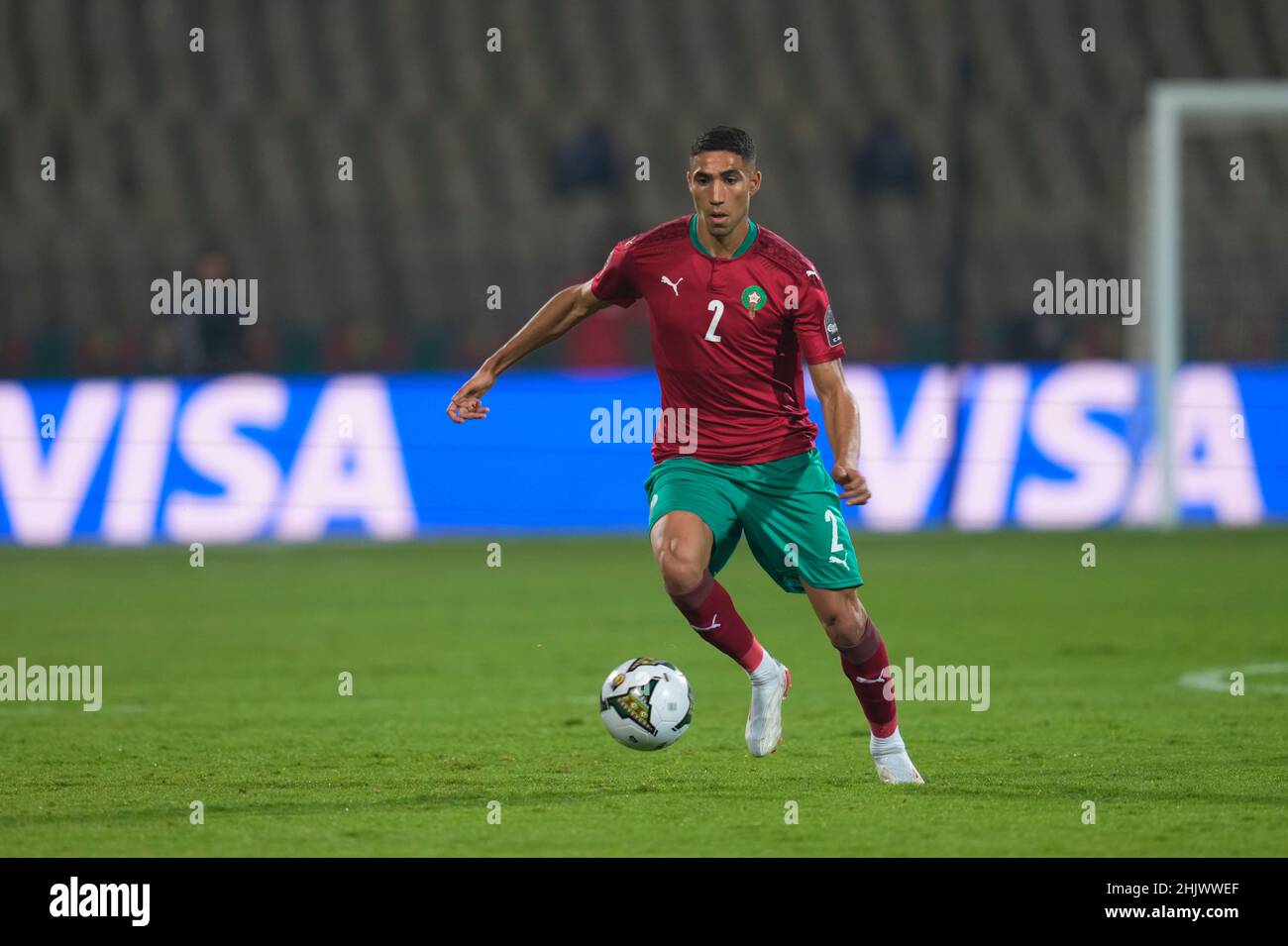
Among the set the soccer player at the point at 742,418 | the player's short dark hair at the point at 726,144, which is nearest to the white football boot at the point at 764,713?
the soccer player at the point at 742,418

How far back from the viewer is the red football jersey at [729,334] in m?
6.99

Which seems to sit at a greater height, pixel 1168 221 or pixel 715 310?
pixel 1168 221

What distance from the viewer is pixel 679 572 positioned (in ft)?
22.8

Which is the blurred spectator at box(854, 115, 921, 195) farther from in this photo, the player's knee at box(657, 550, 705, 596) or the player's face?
the player's knee at box(657, 550, 705, 596)

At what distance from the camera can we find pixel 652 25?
28.4 meters

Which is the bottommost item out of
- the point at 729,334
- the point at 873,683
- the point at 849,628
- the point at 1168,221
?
the point at 873,683

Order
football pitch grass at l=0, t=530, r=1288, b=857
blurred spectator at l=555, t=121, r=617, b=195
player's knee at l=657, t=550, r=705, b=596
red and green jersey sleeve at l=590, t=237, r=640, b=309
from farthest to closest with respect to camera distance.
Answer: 1. blurred spectator at l=555, t=121, r=617, b=195
2. red and green jersey sleeve at l=590, t=237, r=640, b=309
3. player's knee at l=657, t=550, r=705, b=596
4. football pitch grass at l=0, t=530, r=1288, b=857

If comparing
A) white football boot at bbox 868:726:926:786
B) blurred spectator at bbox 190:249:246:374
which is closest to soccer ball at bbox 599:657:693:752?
white football boot at bbox 868:726:926:786

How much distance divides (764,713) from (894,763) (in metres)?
0.52

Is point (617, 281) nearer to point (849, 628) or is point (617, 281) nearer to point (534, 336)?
point (534, 336)

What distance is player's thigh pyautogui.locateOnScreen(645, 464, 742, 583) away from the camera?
6977 mm

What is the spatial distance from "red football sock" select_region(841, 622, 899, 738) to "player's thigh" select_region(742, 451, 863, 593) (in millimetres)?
223

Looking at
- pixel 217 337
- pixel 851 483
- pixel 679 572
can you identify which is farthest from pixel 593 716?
pixel 217 337

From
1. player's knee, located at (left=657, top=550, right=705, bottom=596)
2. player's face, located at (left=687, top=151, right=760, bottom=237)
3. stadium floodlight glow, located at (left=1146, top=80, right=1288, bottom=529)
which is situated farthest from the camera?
stadium floodlight glow, located at (left=1146, top=80, right=1288, bottom=529)
